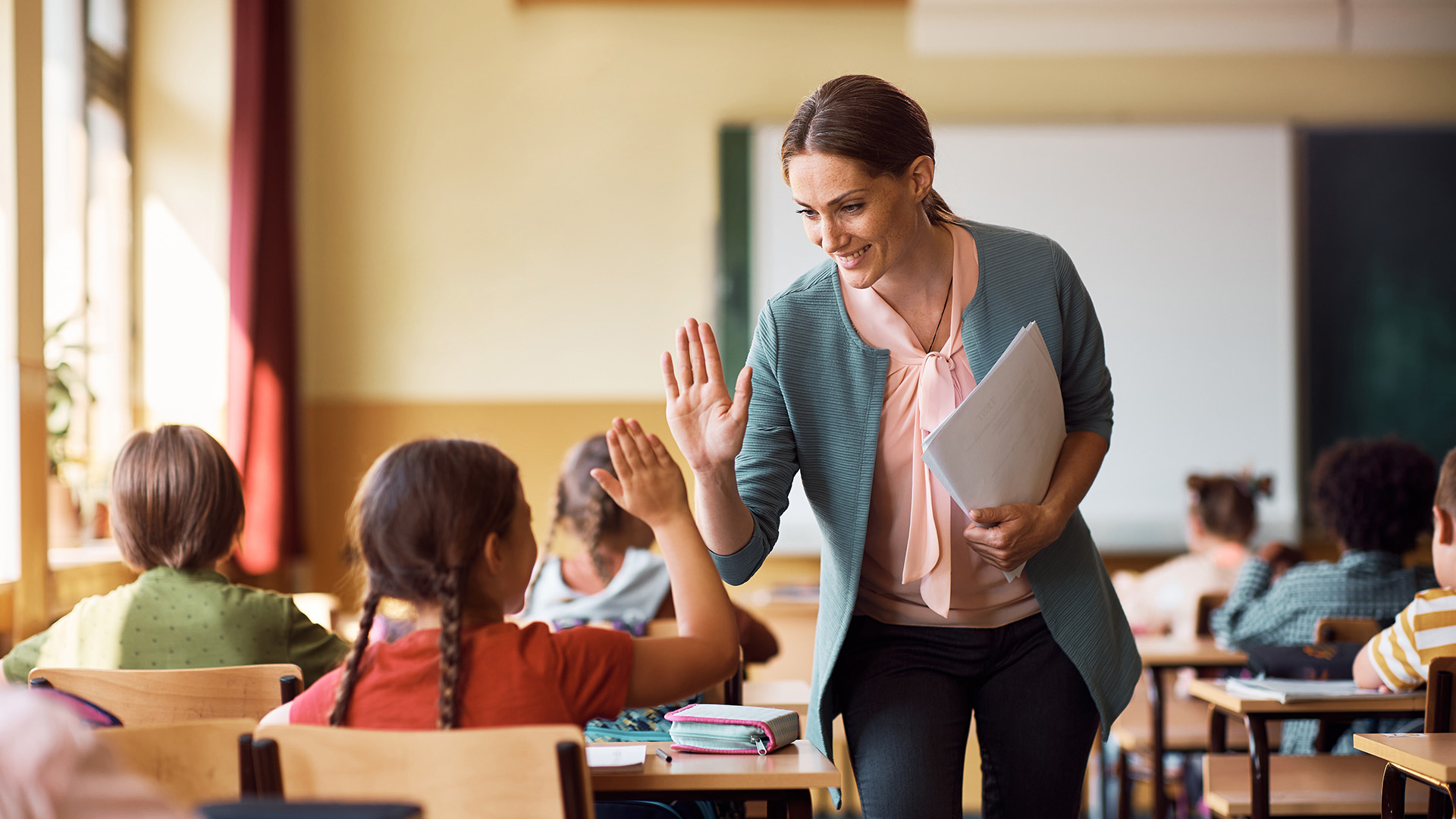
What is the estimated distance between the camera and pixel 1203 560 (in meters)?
3.87

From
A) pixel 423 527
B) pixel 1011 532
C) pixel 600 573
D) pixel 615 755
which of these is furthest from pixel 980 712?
pixel 600 573

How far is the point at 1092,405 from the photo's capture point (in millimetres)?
1717

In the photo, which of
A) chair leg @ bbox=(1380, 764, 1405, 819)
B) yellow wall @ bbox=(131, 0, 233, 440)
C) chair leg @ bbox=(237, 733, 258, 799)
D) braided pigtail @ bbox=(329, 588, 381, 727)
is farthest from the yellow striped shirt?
yellow wall @ bbox=(131, 0, 233, 440)

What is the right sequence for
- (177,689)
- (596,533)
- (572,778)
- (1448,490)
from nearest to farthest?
(572,778) < (177,689) < (1448,490) < (596,533)

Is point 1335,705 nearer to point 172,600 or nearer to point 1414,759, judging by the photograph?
point 1414,759

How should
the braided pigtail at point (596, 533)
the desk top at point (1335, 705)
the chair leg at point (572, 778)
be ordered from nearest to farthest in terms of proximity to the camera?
1. the chair leg at point (572, 778)
2. the desk top at point (1335, 705)
3. the braided pigtail at point (596, 533)

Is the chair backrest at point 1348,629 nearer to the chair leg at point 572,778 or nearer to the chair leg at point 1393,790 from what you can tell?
the chair leg at point 1393,790

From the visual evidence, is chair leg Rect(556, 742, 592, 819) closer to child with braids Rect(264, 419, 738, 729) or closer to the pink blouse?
child with braids Rect(264, 419, 738, 729)

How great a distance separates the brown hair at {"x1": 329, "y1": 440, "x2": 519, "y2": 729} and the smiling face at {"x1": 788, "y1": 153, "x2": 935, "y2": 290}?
52 centimetres

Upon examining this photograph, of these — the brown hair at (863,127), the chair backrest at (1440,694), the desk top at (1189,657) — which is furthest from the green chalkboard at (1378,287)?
the brown hair at (863,127)

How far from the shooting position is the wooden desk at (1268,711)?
2.16 m

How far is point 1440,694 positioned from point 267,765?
5.68 feet

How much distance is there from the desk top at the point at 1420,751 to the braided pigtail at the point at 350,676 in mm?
1276

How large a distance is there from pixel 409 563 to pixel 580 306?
3.54 m
